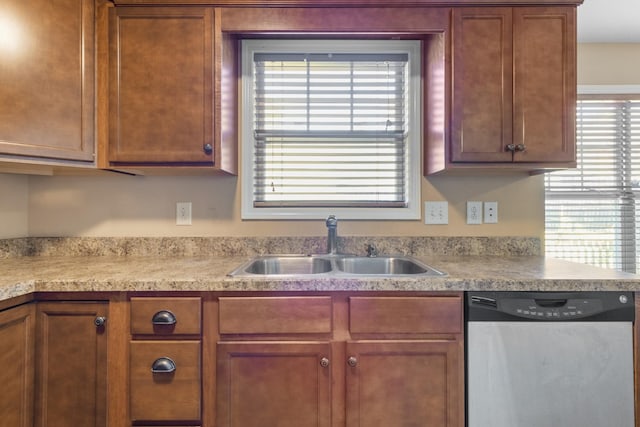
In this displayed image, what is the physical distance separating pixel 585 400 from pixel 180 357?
1467 millimetres

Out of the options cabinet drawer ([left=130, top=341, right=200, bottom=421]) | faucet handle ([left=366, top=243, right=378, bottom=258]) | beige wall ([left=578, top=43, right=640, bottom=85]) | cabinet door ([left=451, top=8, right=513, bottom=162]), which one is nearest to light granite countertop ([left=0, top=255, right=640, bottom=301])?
cabinet drawer ([left=130, top=341, right=200, bottom=421])

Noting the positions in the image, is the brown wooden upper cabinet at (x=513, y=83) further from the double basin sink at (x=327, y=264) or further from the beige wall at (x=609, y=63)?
the beige wall at (x=609, y=63)

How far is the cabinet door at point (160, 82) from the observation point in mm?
1500

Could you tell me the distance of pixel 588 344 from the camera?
119 centimetres

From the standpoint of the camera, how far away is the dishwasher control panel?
119 centimetres

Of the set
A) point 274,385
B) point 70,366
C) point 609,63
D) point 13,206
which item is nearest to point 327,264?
point 274,385

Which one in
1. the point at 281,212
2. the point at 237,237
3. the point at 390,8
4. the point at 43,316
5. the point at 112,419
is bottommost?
the point at 112,419

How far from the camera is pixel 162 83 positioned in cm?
150

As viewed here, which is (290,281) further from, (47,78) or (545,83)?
(545,83)

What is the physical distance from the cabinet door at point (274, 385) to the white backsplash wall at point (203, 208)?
760 millimetres

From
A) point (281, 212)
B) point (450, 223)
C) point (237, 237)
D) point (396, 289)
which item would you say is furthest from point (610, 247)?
point (237, 237)

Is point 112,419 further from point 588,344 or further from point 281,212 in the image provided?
point 588,344

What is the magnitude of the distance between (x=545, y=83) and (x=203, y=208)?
5.98 ft

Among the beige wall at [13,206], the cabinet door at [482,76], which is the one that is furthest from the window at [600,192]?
the beige wall at [13,206]
